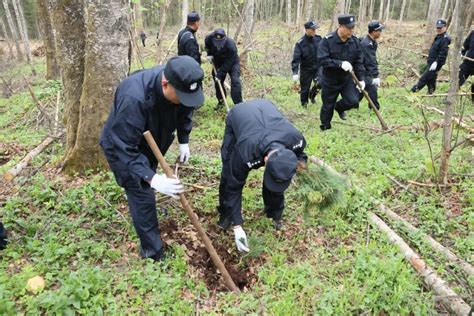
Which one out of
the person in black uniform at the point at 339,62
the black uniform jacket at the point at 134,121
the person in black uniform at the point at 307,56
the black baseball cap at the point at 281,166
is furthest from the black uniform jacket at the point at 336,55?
the black uniform jacket at the point at 134,121

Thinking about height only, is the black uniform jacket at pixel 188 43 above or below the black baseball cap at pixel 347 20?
below

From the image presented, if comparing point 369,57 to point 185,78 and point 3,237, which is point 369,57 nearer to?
point 185,78

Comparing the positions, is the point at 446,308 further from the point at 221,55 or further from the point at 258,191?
the point at 221,55

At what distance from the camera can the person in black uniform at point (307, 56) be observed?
8.38 metres

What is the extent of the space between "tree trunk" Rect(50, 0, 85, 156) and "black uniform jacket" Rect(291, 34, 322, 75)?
17.0ft

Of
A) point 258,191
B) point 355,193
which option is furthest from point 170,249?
point 355,193

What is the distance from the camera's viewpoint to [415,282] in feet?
10.6

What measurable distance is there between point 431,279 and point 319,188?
1253 mm

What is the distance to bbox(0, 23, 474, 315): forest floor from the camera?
299 cm

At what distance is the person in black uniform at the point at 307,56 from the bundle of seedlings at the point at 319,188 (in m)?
5.33

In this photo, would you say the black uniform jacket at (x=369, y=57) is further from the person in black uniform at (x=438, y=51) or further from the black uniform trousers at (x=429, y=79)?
the black uniform trousers at (x=429, y=79)

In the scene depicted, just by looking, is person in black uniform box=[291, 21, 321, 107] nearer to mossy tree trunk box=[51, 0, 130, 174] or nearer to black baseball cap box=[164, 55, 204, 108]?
mossy tree trunk box=[51, 0, 130, 174]

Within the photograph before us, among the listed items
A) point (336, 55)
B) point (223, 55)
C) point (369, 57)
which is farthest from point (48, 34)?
point (369, 57)

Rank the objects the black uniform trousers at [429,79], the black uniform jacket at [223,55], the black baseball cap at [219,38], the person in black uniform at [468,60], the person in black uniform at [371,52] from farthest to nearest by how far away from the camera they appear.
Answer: the black uniform trousers at [429,79] < the person in black uniform at [468,60] < the black uniform jacket at [223,55] < the person in black uniform at [371,52] < the black baseball cap at [219,38]
